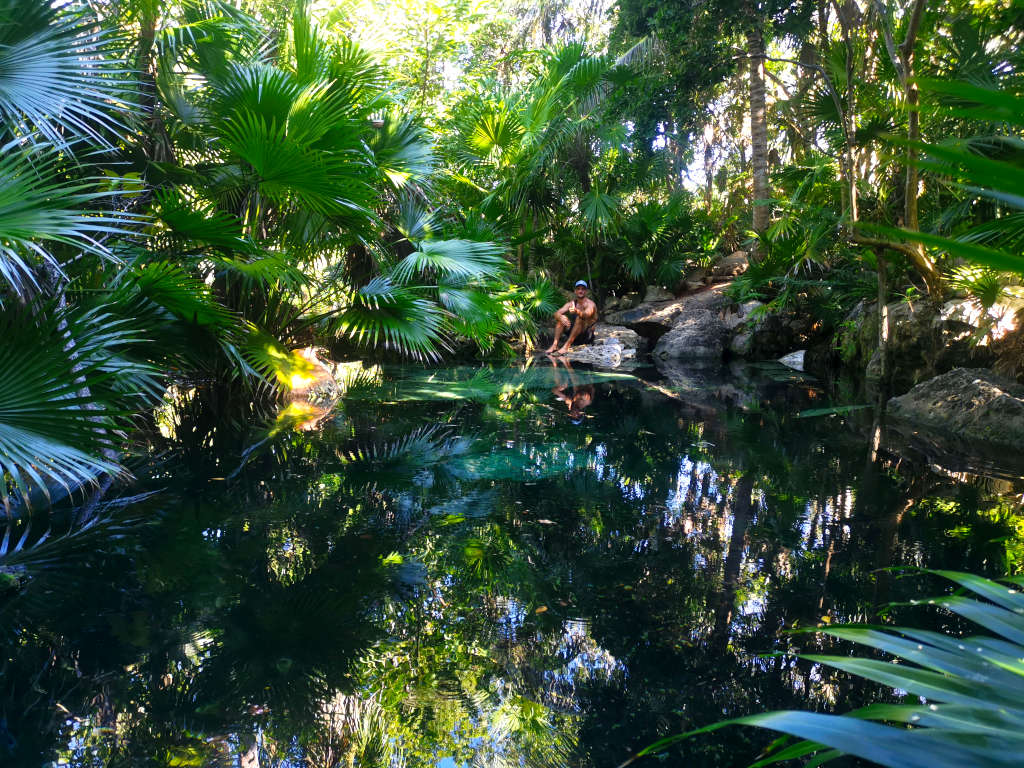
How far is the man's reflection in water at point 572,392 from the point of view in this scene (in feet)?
20.7

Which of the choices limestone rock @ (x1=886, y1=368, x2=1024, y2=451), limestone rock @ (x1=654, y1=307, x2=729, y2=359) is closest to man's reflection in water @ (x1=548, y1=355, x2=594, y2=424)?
limestone rock @ (x1=886, y1=368, x2=1024, y2=451)

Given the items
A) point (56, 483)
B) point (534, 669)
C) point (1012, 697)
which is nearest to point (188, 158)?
point (56, 483)

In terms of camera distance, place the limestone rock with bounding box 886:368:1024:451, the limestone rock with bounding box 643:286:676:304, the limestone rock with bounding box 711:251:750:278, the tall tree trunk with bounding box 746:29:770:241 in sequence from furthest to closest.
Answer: the limestone rock with bounding box 711:251:750:278
the limestone rock with bounding box 643:286:676:304
the tall tree trunk with bounding box 746:29:770:241
the limestone rock with bounding box 886:368:1024:451

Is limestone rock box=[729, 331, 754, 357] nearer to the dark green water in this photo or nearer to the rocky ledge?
the rocky ledge

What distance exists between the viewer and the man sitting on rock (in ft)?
39.1

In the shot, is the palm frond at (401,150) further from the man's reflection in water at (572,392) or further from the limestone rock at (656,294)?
the limestone rock at (656,294)

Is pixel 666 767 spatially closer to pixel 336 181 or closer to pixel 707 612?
pixel 707 612

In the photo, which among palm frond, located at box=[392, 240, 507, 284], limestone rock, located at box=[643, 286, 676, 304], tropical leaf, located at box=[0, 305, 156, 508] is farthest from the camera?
limestone rock, located at box=[643, 286, 676, 304]

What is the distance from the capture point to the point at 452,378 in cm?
888

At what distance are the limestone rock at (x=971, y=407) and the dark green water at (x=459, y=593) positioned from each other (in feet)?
3.54

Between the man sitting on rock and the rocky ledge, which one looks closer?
the rocky ledge

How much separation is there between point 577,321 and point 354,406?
614cm

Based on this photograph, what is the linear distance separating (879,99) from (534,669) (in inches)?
310

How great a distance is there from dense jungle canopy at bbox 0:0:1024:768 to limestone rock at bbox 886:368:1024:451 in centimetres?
54
